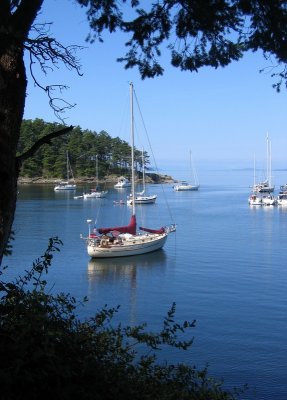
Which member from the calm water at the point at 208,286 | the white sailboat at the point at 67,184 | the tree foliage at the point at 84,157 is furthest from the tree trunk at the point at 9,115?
the tree foliage at the point at 84,157

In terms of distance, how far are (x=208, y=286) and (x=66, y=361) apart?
16.9 m

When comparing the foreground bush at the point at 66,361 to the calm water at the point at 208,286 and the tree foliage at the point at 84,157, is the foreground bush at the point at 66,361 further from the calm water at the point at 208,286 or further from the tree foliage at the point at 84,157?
the tree foliage at the point at 84,157

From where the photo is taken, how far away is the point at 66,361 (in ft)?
10.1

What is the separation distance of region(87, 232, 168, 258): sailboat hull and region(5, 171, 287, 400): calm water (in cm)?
46

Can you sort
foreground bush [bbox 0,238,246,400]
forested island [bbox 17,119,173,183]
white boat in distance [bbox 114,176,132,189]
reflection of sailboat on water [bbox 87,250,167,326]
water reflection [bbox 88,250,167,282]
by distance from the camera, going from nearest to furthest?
1. foreground bush [bbox 0,238,246,400]
2. reflection of sailboat on water [bbox 87,250,167,326]
3. water reflection [bbox 88,250,167,282]
4. forested island [bbox 17,119,173,183]
5. white boat in distance [bbox 114,176,132,189]

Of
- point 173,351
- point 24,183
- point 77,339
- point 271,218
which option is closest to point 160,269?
point 173,351

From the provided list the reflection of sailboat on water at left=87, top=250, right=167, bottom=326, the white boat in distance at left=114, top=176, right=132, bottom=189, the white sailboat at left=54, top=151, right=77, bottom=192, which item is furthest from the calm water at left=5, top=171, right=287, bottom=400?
the white boat in distance at left=114, top=176, right=132, bottom=189

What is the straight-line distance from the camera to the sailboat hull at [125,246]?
26172 mm

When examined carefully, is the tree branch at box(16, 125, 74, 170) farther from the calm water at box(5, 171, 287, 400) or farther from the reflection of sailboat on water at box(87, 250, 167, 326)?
the reflection of sailboat on water at box(87, 250, 167, 326)

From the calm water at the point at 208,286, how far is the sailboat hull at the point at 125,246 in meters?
0.46

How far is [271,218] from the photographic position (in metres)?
47.6

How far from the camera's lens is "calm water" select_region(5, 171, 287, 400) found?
1170 centimetres

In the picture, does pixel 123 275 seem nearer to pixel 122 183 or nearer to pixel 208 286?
pixel 208 286

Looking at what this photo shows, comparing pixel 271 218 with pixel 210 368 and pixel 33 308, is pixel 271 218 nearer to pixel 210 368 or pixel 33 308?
pixel 210 368
